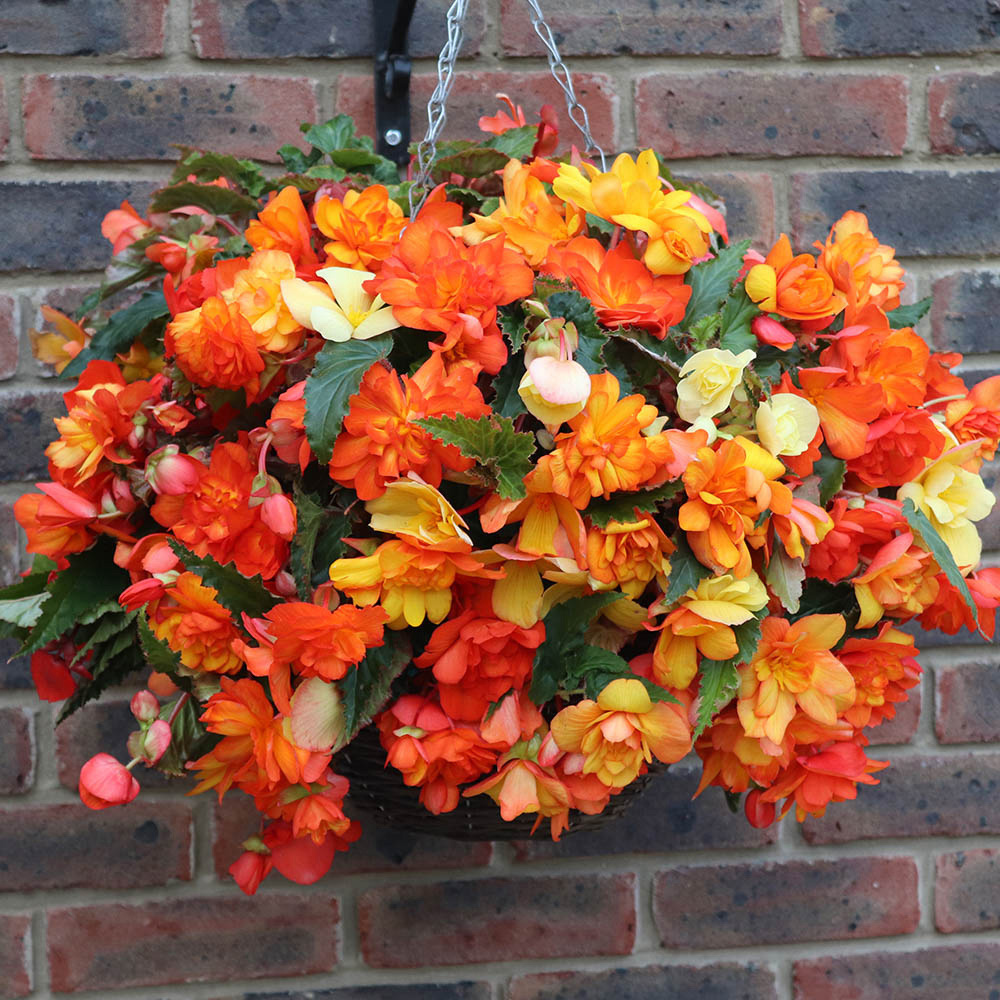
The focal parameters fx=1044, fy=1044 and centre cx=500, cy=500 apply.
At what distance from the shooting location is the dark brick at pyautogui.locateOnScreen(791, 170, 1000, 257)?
941 millimetres

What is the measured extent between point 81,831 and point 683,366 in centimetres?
67

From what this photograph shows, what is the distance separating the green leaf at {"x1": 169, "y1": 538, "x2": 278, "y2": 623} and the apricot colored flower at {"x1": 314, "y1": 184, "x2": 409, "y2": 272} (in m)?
0.18

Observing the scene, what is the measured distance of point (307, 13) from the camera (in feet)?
2.96

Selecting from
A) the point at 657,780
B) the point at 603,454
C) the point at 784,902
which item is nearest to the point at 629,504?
the point at 603,454

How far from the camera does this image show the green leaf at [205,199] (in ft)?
2.15

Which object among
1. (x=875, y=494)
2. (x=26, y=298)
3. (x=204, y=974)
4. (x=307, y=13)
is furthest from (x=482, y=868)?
(x=307, y=13)

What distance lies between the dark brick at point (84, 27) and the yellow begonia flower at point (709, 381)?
61 cm

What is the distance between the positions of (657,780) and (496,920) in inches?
7.4

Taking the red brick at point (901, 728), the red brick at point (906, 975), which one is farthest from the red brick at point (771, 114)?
the red brick at point (906, 975)

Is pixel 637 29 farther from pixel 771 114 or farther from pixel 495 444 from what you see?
pixel 495 444

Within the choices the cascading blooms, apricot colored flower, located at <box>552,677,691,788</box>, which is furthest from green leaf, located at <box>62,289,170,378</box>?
apricot colored flower, located at <box>552,677,691,788</box>

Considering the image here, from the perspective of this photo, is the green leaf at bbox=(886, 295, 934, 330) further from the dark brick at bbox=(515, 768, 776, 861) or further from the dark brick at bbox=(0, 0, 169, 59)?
the dark brick at bbox=(0, 0, 169, 59)

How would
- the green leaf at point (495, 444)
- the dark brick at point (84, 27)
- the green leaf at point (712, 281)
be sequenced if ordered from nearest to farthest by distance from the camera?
the green leaf at point (495, 444) < the green leaf at point (712, 281) < the dark brick at point (84, 27)

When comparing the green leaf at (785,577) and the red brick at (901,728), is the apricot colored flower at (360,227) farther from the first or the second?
the red brick at (901,728)
